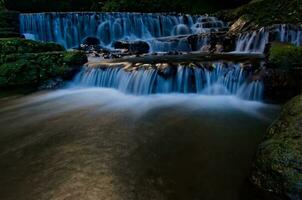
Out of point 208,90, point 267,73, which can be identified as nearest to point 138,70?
point 208,90

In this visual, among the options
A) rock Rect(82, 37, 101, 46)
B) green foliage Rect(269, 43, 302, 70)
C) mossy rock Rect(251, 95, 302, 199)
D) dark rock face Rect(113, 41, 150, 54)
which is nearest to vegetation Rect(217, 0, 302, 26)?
dark rock face Rect(113, 41, 150, 54)

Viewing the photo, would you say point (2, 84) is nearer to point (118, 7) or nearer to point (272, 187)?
point (272, 187)

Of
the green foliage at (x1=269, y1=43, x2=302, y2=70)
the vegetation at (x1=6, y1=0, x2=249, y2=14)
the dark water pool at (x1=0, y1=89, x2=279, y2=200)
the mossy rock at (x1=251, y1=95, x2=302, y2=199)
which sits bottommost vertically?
the dark water pool at (x1=0, y1=89, x2=279, y2=200)

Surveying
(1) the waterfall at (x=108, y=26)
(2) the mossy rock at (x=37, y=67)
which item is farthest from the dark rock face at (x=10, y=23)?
(2) the mossy rock at (x=37, y=67)

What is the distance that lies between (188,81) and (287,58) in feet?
8.26

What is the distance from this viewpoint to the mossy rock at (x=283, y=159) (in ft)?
10.7

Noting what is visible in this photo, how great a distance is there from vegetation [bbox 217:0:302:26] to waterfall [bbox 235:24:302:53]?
1.35 m

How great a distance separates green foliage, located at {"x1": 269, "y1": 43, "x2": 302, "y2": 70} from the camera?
7.54 m

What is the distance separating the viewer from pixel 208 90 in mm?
8656

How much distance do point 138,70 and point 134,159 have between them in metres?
5.06

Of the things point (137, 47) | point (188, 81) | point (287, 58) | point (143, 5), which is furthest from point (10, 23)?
point (287, 58)

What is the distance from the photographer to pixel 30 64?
10500 mm

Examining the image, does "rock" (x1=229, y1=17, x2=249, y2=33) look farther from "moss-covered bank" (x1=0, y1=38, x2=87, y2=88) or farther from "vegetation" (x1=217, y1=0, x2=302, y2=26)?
"moss-covered bank" (x1=0, y1=38, x2=87, y2=88)

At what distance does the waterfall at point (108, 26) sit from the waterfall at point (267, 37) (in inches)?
157
